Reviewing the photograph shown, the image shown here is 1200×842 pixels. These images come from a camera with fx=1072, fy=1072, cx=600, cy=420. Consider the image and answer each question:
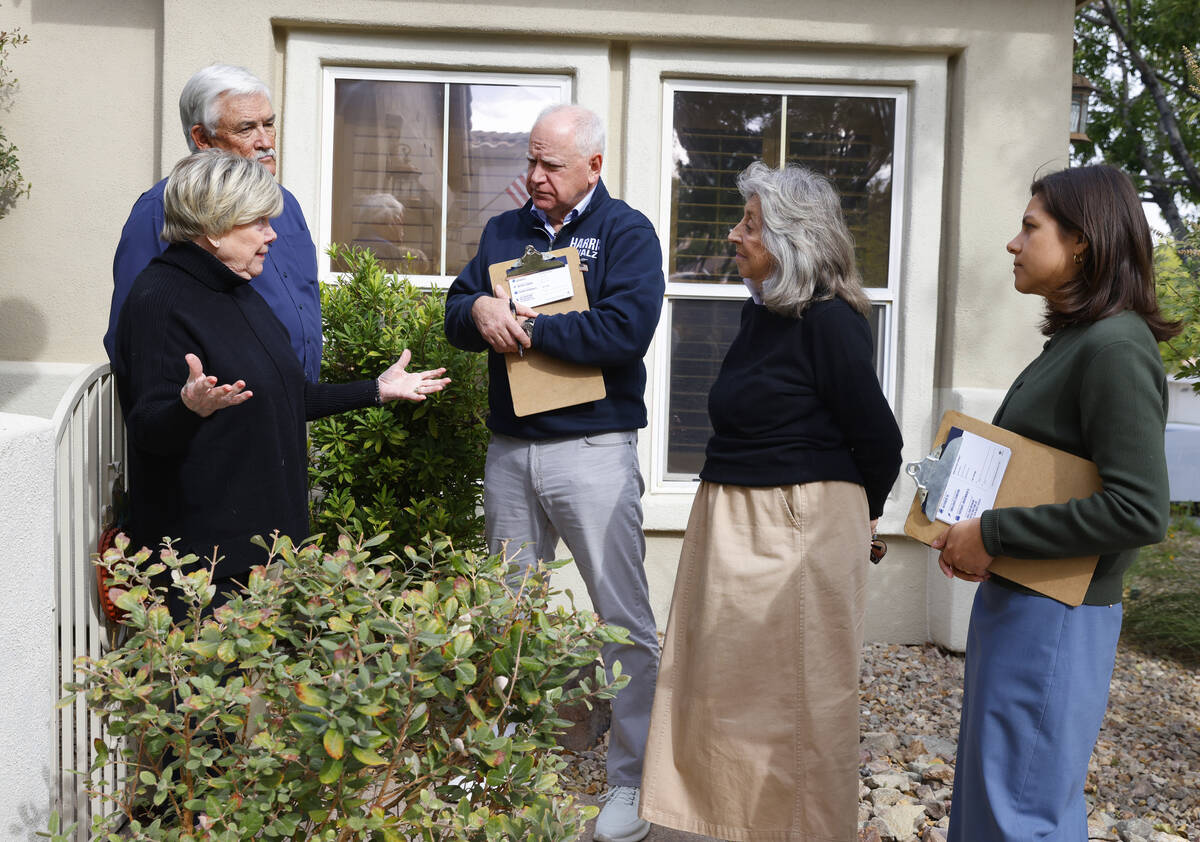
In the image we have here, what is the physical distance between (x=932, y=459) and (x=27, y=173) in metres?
4.65

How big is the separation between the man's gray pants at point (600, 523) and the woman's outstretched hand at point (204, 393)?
3.94ft

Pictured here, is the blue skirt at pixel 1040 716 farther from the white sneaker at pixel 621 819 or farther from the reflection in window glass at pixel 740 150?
the reflection in window glass at pixel 740 150

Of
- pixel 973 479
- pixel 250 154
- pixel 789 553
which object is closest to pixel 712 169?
pixel 250 154

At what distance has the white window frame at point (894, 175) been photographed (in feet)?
17.8

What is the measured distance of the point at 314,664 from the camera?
6.95ft

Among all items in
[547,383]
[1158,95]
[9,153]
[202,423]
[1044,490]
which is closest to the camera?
[1044,490]

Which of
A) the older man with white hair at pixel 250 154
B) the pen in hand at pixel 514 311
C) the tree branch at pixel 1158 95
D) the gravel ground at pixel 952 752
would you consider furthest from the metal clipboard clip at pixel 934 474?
the tree branch at pixel 1158 95

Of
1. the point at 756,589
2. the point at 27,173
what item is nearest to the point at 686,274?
the point at 756,589

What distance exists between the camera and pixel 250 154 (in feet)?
11.0

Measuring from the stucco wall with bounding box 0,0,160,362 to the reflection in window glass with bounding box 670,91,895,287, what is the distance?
2.65m

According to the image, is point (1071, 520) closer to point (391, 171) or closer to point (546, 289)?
point (546, 289)

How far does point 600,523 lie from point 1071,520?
5.30ft

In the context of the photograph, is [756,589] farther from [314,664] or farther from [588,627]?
[314,664]

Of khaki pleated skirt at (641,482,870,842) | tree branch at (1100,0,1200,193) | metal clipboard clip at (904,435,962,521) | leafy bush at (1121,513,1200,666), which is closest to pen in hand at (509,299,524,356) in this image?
khaki pleated skirt at (641,482,870,842)
